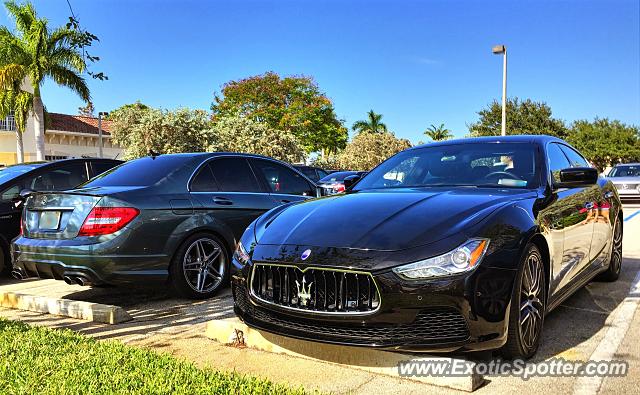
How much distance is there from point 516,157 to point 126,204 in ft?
11.3

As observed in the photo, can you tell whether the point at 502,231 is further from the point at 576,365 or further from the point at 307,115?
the point at 307,115

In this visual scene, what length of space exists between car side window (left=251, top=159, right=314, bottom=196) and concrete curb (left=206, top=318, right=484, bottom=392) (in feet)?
8.86

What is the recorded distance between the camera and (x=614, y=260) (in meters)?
6.11

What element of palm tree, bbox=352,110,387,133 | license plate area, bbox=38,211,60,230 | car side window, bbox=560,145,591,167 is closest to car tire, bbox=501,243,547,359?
car side window, bbox=560,145,591,167

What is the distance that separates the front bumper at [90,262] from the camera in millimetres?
5090

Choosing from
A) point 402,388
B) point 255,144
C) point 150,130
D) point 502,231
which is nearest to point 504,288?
point 502,231

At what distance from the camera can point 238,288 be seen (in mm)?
3760

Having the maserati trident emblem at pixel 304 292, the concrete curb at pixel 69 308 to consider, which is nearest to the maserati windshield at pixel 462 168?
the maserati trident emblem at pixel 304 292

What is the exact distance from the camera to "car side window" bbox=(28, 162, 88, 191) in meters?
7.52

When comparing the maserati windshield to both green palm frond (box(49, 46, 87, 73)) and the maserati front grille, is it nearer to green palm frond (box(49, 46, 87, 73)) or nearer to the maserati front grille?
the maserati front grille

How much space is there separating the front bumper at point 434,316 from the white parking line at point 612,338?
1.84ft

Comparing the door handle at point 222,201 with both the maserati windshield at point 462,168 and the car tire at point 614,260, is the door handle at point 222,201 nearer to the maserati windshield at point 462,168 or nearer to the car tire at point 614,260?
the maserati windshield at point 462,168

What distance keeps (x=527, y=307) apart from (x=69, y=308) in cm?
391

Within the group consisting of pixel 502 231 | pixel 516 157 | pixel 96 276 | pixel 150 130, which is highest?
pixel 150 130
